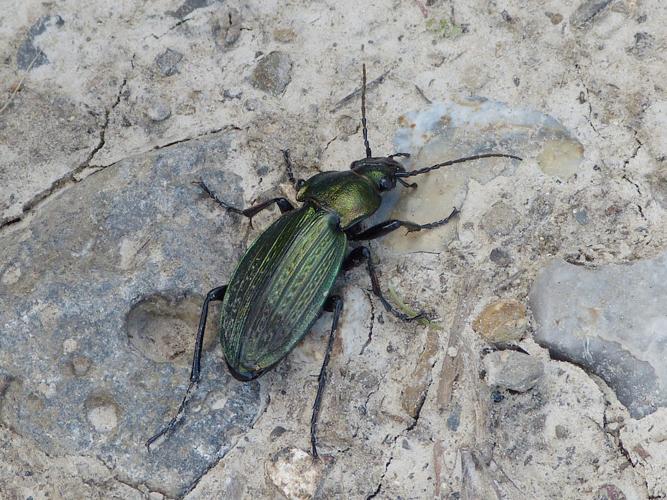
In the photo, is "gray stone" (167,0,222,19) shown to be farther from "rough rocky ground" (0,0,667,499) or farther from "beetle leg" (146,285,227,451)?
"beetle leg" (146,285,227,451)

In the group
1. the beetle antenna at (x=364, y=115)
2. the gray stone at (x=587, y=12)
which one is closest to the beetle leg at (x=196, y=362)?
the beetle antenna at (x=364, y=115)

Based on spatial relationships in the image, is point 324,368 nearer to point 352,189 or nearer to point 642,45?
point 352,189

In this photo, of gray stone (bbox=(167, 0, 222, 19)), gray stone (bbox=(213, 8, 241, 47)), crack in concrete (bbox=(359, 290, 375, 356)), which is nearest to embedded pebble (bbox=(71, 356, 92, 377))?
crack in concrete (bbox=(359, 290, 375, 356))

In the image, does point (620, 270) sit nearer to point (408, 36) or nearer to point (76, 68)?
point (408, 36)

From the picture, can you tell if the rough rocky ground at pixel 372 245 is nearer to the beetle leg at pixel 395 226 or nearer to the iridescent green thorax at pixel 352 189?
the beetle leg at pixel 395 226

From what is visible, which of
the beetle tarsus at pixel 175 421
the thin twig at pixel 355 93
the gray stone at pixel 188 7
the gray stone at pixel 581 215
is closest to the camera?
the beetle tarsus at pixel 175 421

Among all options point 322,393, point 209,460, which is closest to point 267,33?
point 322,393
